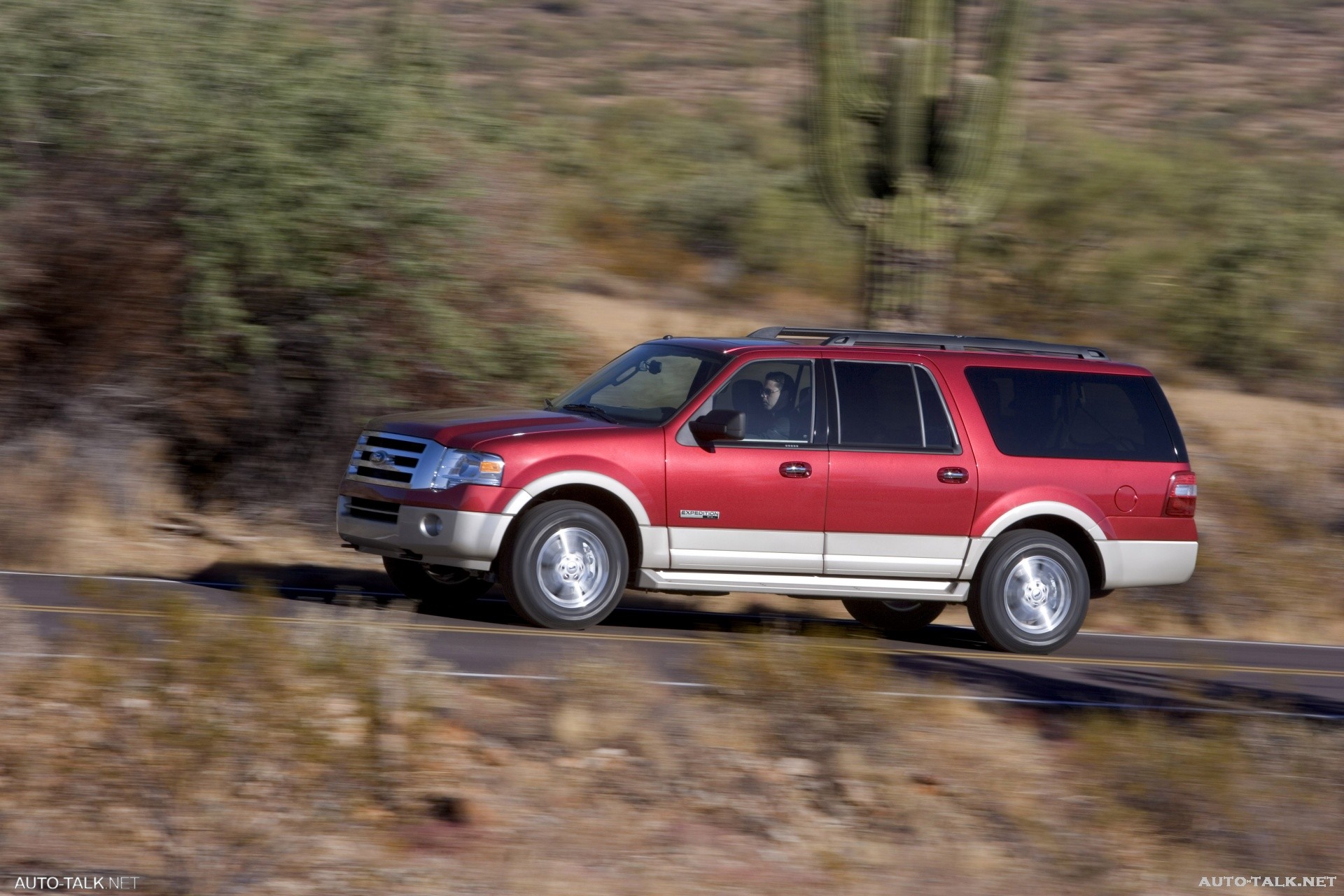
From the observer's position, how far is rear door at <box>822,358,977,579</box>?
408 inches

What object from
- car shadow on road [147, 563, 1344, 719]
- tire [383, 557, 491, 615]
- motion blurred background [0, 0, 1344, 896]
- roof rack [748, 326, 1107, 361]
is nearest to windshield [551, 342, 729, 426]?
roof rack [748, 326, 1107, 361]

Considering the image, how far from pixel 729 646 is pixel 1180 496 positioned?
13.2 feet

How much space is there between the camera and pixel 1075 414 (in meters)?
11.0

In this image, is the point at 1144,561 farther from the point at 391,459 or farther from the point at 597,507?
the point at 391,459

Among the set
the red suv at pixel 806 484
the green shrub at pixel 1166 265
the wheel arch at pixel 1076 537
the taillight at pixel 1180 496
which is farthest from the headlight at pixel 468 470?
the green shrub at pixel 1166 265

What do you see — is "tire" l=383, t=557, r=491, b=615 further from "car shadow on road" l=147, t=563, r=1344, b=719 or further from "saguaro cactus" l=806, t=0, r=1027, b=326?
"saguaro cactus" l=806, t=0, r=1027, b=326

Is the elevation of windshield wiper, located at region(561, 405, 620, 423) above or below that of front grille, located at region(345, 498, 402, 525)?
above

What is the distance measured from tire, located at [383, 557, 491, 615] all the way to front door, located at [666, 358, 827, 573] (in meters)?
1.72

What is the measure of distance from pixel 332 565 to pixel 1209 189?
1837 cm

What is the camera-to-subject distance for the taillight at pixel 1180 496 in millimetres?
11070

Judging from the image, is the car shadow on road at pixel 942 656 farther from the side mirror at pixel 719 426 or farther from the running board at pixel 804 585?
the side mirror at pixel 719 426

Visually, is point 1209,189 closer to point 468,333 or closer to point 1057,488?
point 468,333

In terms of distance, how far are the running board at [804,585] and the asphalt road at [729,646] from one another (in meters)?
0.34

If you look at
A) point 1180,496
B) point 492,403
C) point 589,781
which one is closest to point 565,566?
point 589,781
